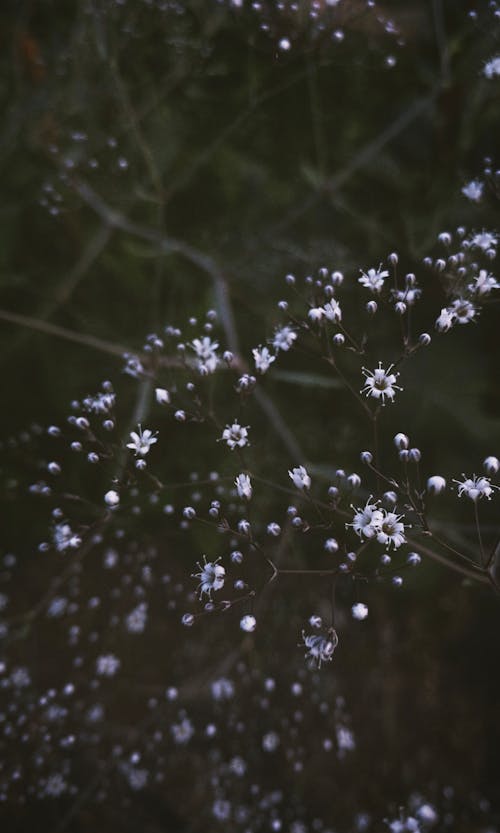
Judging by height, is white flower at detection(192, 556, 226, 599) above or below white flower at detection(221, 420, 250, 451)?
below

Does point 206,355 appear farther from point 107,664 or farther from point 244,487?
point 107,664

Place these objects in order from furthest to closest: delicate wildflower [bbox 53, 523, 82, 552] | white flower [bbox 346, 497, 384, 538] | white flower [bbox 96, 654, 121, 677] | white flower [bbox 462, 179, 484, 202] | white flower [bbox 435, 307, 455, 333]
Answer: white flower [bbox 96, 654, 121, 677] → white flower [bbox 462, 179, 484, 202] → delicate wildflower [bbox 53, 523, 82, 552] → white flower [bbox 435, 307, 455, 333] → white flower [bbox 346, 497, 384, 538]

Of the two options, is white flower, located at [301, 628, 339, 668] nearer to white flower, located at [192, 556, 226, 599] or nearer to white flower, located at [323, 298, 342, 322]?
white flower, located at [192, 556, 226, 599]

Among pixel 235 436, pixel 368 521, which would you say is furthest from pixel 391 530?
pixel 235 436

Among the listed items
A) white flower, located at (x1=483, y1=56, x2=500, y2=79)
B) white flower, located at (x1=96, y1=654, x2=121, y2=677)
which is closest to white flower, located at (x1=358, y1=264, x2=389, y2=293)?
white flower, located at (x1=483, y1=56, x2=500, y2=79)

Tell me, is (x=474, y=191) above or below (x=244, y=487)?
above

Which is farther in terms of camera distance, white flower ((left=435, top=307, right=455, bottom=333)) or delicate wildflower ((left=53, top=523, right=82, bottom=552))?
delicate wildflower ((left=53, top=523, right=82, bottom=552))

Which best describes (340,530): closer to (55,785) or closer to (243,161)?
(55,785)

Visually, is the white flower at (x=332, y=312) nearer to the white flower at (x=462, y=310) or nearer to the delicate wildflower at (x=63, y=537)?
the white flower at (x=462, y=310)

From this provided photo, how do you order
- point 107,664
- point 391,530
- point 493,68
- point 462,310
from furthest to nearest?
1. point 107,664
2. point 493,68
3. point 462,310
4. point 391,530
